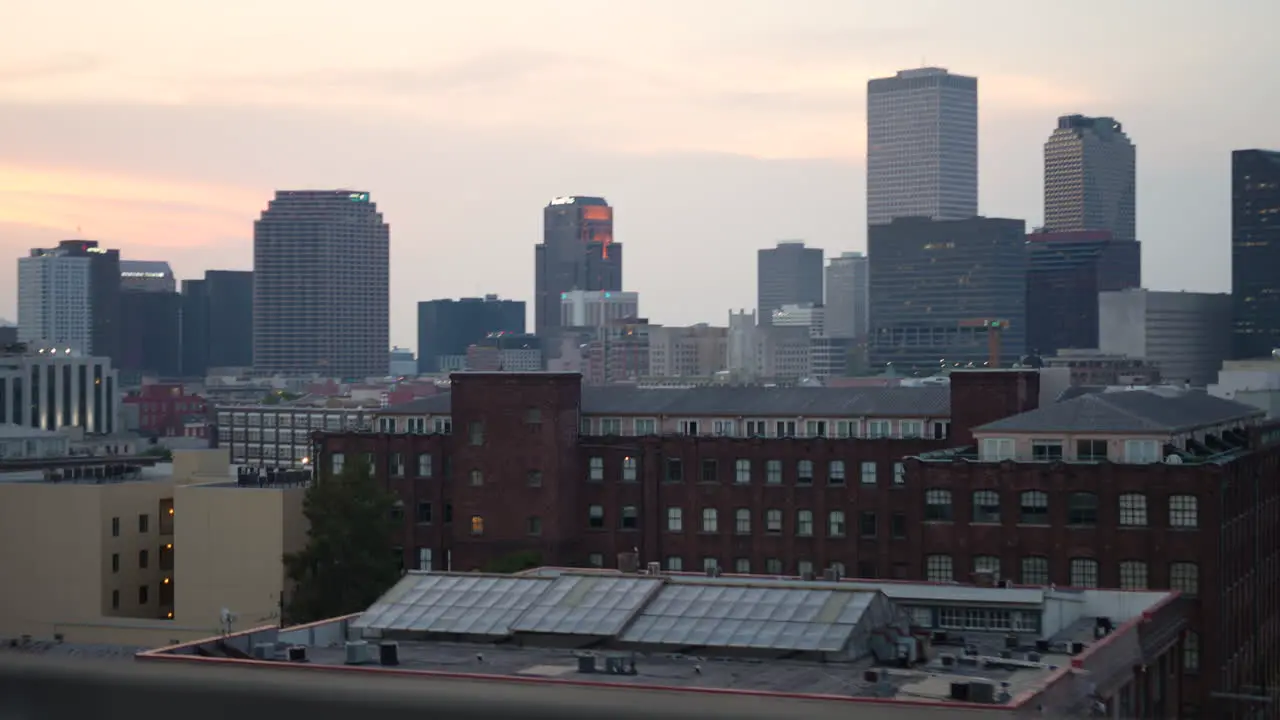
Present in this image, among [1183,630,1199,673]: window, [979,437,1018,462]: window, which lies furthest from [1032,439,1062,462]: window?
[1183,630,1199,673]: window

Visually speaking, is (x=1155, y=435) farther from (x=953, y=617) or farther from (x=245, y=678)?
(x=245, y=678)

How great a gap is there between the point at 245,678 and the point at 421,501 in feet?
275

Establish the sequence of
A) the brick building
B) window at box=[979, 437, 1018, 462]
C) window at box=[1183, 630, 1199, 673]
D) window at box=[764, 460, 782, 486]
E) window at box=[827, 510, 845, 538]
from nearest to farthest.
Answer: window at box=[1183, 630, 1199, 673] → the brick building → window at box=[979, 437, 1018, 462] → window at box=[827, 510, 845, 538] → window at box=[764, 460, 782, 486]

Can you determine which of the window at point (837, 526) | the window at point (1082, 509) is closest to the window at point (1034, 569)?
the window at point (1082, 509)

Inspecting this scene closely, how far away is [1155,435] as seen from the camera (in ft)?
225

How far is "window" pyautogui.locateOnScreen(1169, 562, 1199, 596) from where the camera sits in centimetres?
6475

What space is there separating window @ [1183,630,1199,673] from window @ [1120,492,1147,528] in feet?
17.1

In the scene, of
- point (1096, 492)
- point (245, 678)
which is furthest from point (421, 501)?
point (245, 678)

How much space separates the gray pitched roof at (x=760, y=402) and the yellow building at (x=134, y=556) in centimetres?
1552

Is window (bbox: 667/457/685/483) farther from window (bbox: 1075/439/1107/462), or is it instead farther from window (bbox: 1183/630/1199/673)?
window (bbox: 1183/630/1199/673)

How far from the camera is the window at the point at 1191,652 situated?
62.9m

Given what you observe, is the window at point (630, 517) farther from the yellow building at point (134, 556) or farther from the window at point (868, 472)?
the yellow building at point (134, 556)

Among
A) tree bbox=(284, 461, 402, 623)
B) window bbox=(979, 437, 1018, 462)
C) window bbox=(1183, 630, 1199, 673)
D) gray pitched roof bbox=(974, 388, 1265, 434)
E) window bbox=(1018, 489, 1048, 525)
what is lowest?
window bbox=(1183, 630, 1199, 673)

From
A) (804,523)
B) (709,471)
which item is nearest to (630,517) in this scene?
(709,471)
